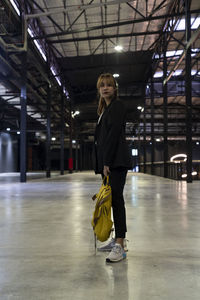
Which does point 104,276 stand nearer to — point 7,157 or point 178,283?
point 178,283

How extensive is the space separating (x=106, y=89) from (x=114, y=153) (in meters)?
0.64

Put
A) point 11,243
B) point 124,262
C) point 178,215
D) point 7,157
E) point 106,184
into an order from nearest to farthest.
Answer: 1. point 124,262
2. point 106,184
3. point 11,243
4. point 178,215
5. point 7,157

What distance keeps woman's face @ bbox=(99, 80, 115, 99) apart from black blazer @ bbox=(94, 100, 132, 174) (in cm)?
11

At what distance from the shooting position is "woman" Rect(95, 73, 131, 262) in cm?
229

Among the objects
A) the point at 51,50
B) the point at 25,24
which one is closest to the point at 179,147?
the point at 51,50

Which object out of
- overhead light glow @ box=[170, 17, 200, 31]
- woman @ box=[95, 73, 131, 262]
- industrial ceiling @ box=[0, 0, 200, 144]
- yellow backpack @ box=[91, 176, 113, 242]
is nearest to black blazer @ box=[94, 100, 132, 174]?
woman @ box=[95, 73, 131, 262]

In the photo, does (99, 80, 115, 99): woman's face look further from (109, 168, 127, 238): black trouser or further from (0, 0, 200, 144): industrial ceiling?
(0, 0, 200, 144): industrial ceiling

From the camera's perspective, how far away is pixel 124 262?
2.22 metres

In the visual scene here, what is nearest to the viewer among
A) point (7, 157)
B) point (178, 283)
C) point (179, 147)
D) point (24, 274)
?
point (178, 283)

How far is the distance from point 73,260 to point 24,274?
450 millimetres

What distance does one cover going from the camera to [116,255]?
2227 mm

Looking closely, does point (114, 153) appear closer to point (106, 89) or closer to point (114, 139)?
point (114, 139)

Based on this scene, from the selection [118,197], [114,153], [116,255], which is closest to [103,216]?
[118,197]

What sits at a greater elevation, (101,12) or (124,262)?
(101,12)
